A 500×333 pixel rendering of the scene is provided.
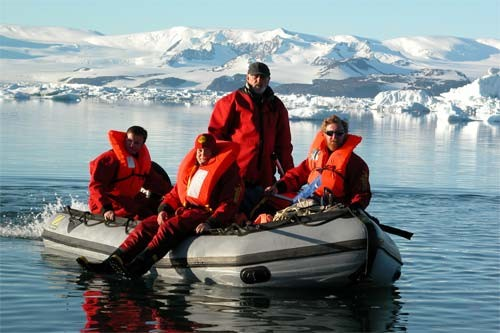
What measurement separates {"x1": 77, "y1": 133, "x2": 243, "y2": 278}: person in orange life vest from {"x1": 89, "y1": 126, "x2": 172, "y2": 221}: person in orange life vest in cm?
92

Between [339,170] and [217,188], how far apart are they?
3.53 ft

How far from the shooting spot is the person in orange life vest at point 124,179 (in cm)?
905

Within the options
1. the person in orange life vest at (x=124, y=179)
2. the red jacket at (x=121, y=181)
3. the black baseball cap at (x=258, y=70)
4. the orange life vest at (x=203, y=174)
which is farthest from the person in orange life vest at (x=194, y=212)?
the red jacket at (x=121, y=181)

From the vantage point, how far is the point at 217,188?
803 cm

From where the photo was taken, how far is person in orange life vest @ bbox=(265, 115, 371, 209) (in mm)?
7836

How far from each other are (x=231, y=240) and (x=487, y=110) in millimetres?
61851

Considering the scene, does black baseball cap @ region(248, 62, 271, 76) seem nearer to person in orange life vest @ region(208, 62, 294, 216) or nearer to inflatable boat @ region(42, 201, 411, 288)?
person in orange life vest @ region(208, 62, 294, 216)

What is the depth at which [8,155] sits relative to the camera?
2061 centimetres

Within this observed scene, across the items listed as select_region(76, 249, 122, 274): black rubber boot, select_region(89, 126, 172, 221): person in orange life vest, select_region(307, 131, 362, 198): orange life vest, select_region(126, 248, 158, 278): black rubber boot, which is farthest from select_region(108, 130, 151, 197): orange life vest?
select_region(307, 131, 362, 198): orange life vest

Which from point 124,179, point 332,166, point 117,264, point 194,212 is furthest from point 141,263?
point 332,166

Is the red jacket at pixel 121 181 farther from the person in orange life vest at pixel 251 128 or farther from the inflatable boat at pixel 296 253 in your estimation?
the inflatable boat at pixel 296 253

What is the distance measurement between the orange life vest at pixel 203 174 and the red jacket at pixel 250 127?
634 mm

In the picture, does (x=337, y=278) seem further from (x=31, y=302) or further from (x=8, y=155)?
(x=8, y=155)

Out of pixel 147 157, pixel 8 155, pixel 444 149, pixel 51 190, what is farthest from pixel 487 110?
pixel 147 157
